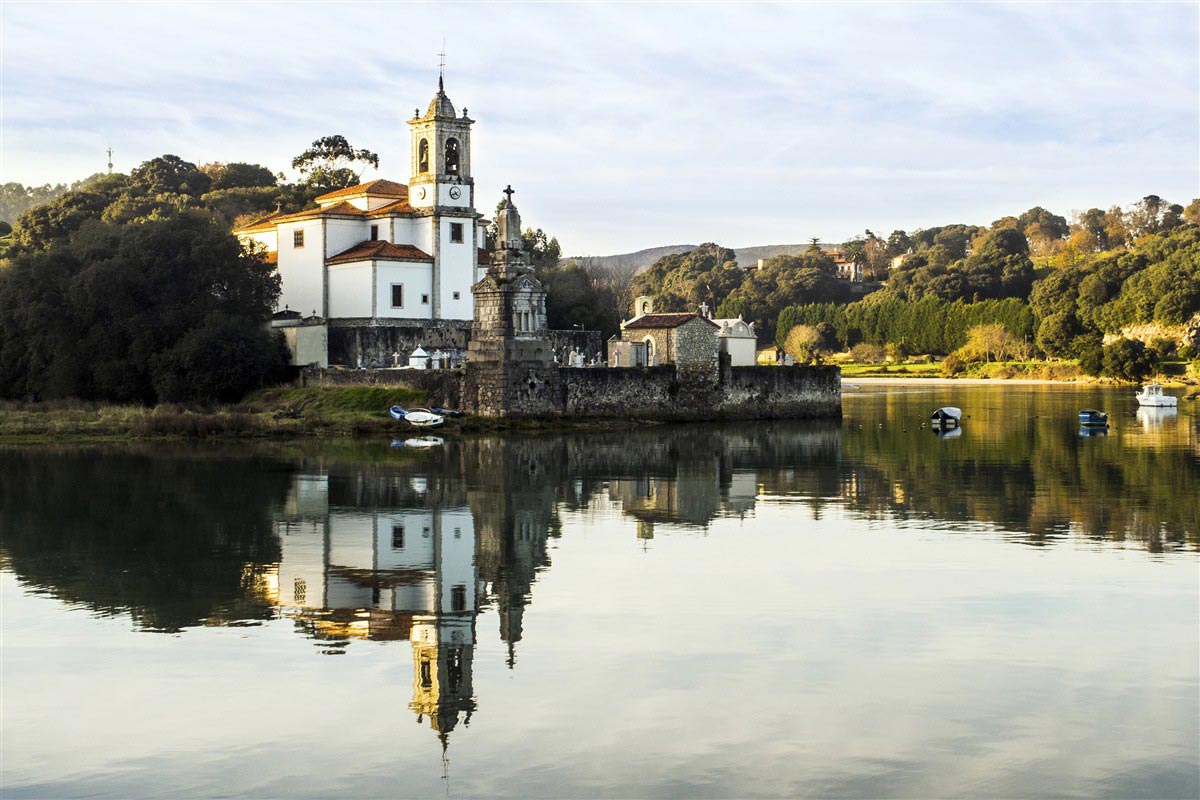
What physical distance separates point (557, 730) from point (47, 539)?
12.8m

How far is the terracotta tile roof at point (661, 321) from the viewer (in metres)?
50.4

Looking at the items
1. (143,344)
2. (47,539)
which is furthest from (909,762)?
(143,344)

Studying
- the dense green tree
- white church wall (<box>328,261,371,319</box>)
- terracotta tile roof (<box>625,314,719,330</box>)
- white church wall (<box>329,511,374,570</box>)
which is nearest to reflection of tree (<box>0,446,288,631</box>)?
white church wall (<box>329,511,374,570</box>)

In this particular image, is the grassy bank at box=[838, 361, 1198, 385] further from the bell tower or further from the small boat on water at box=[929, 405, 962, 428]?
the bell tower

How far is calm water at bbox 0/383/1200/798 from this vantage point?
10.5 meters

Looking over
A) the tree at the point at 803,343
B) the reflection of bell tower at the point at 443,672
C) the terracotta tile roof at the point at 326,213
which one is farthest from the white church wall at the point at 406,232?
the tree at the point at 803,343

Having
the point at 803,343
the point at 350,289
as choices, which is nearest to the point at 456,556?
the point at 350,289

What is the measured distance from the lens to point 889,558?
19406mm

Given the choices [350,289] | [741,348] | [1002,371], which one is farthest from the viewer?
[1002,371]

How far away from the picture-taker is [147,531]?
71.7 feet

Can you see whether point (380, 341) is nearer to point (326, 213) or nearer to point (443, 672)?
point (326, 213)

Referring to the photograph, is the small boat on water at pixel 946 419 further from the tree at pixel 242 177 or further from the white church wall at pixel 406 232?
the tree at pixel 242 177

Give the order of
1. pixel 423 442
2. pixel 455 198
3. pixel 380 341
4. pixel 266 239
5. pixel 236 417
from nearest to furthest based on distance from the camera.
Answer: pixel 423 442, pixel 236 417, pixel 380 341, pixel 455 198, pixel 266 239

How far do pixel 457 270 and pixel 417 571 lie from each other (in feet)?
126
